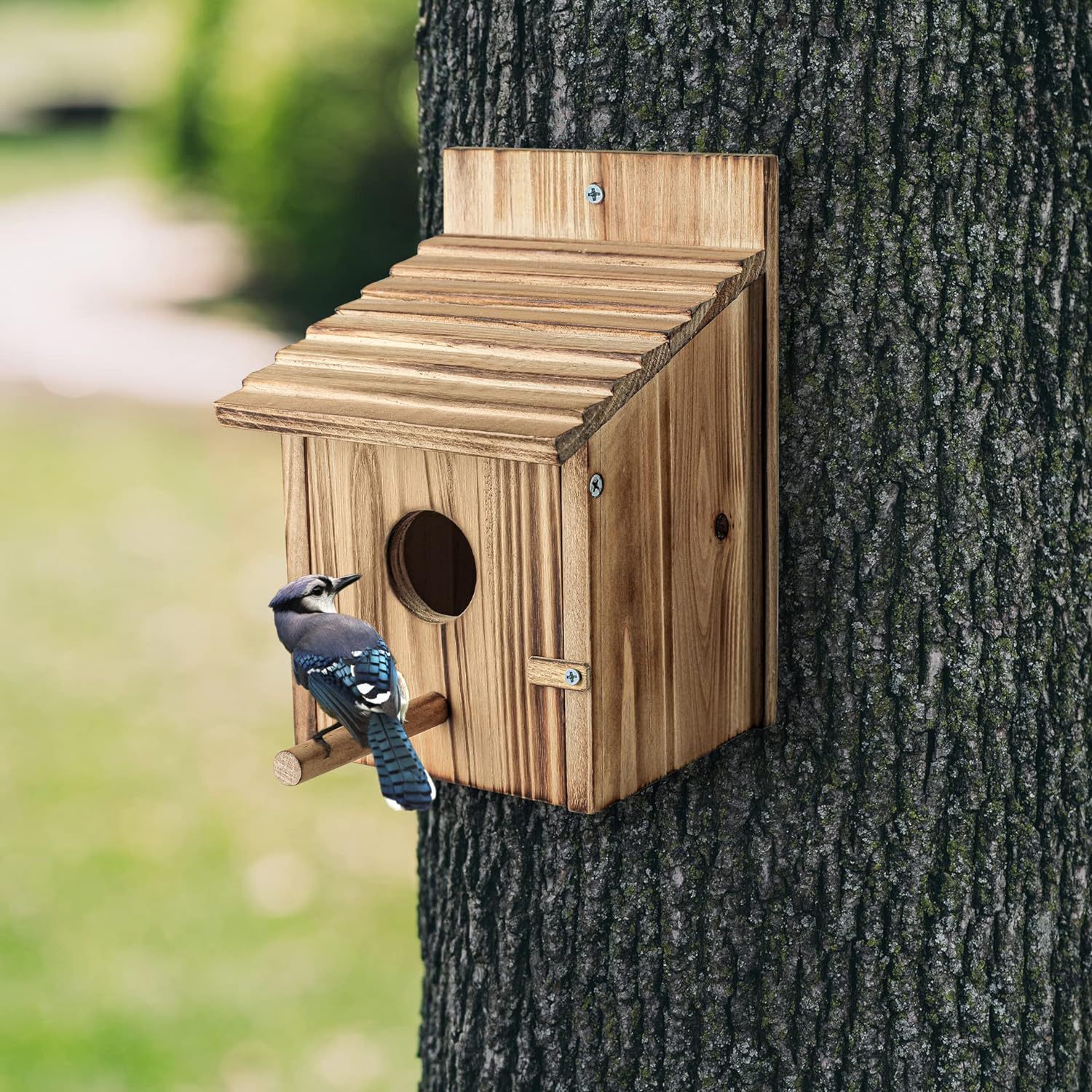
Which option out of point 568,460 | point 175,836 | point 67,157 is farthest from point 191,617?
point 67,157

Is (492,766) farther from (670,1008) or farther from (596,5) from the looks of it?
(596,5)

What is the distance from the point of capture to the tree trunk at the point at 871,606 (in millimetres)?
2176

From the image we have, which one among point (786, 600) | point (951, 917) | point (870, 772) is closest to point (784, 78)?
point (786, 600)

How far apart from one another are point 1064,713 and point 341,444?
43.0 inches

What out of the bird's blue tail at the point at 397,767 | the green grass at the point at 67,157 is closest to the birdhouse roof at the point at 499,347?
the bird's blue tail at the point at 397,767

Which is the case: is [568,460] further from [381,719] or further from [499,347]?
[381,719]

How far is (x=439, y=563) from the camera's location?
2424 mm

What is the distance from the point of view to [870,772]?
231cm

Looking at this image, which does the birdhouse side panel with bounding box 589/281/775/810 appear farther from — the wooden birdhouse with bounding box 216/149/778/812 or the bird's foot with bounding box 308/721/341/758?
the bird's foot with bounding box 308/721/341/758

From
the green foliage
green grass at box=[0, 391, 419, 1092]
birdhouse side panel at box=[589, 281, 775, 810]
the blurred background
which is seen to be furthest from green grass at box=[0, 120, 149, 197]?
birdhouse side panel at box=[589, 281, 775, 810]

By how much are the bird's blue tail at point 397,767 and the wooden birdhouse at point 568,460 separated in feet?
0.44

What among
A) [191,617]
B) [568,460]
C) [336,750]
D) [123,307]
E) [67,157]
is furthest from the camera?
[67,157]

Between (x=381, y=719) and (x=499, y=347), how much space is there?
0.50 metres

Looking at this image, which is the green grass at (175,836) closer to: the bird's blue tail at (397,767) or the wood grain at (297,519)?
the wood grain at (297,519)
